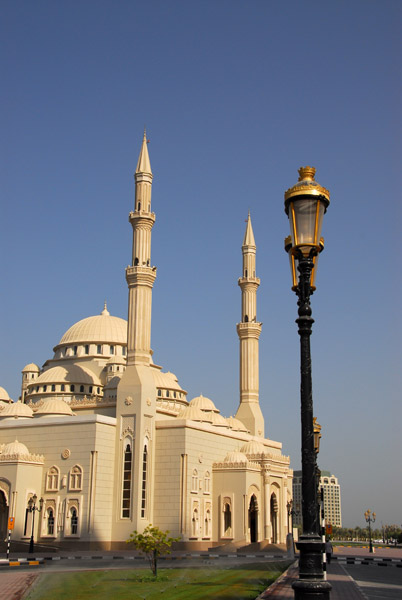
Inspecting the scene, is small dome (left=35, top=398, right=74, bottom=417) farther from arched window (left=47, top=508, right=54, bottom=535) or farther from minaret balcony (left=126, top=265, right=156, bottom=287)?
minaret balcony (left=126, top=265, right=156, bottom=287)

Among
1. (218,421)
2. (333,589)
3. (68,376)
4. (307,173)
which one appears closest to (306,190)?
(307,173)

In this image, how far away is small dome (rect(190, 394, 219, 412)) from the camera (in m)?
57.4

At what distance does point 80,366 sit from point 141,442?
16242 mm

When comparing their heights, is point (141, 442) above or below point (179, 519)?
above

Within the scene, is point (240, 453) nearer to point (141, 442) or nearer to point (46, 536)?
point (141, 442)

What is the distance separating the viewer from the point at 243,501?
150ft

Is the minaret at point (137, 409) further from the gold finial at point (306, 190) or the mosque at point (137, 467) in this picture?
the gold finial at point (306, 190)

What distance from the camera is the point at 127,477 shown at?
42.6m

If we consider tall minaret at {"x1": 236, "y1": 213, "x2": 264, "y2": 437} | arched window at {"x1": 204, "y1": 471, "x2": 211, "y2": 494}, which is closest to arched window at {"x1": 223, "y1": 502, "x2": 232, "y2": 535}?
arched window at {"x1": 204, "y1": 471, "x2": 211, "y2": 494}

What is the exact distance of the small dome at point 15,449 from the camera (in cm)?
4272

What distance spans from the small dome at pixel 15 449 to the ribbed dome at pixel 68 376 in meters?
11.2

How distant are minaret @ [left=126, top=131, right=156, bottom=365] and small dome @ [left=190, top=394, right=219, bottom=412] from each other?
13563mm

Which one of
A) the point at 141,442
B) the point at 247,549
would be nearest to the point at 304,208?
the point at 141,442

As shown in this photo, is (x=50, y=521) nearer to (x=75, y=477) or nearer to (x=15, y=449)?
(x=75, y=477)
